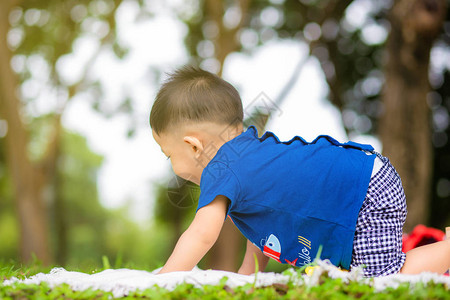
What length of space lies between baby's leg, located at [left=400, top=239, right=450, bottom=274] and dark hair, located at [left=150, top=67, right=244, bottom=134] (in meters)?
1.11

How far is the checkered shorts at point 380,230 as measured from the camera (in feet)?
6.94

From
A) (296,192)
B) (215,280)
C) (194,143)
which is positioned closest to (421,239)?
(296,192)

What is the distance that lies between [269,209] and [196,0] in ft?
32.3

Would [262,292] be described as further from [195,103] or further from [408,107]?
[408,107]

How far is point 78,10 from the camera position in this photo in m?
10.4

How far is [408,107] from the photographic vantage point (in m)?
6.32

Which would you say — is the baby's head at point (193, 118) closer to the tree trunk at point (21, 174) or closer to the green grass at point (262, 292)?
the green grass at point (262, 292)

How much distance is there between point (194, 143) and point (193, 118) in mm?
129

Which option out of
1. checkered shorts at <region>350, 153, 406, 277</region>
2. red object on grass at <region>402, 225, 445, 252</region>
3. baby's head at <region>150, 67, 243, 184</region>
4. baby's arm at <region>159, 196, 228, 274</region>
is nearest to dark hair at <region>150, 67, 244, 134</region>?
baby's head at <region>150, 67, 243, 184</region>

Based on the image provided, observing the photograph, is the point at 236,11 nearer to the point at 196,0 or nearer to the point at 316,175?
the point at 196,0

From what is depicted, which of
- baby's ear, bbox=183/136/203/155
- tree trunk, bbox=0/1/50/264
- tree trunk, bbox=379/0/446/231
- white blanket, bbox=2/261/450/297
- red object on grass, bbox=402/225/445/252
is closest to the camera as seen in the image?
white blanket, bbox=2/261/450/297

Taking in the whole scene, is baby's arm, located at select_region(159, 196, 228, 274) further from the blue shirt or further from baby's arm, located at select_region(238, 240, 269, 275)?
baby's arm, located at select_region(238, 240, 269, 275)

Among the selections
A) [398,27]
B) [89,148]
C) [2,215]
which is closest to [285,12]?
[398,27]

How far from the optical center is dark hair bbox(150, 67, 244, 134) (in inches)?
89.0
